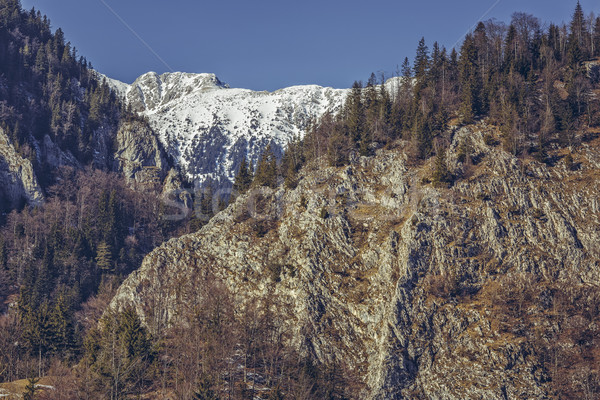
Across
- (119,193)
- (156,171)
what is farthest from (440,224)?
(156,171)

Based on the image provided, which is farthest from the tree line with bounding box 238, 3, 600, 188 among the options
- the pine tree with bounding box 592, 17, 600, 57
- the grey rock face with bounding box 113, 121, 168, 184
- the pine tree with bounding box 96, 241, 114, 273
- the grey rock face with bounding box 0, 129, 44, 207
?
the grey rock face with bounding box 113, 121, 168, 184

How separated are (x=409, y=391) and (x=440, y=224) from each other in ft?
91.3

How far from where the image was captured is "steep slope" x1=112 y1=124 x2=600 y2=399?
7525cm

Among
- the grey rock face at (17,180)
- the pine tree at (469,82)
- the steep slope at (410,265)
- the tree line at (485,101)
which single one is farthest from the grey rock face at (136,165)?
the pine tree at (469,82)

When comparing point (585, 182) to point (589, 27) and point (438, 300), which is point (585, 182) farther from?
point (589, 27)

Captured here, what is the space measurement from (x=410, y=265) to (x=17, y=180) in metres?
124

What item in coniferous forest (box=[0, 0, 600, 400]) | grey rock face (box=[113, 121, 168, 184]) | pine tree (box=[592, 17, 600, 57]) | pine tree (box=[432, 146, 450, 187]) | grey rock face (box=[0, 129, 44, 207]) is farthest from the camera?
grey rock face (box=[113, 121, 168, 184])

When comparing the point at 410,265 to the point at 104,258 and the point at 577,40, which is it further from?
the point at 104,258

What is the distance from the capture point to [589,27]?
436 ft

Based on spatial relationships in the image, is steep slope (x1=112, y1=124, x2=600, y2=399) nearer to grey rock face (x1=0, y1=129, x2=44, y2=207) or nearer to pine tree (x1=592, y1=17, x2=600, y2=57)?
pine tree (x1=592, y1=17, x2=600, y2=57)

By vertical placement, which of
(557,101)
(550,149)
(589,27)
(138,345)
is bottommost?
(138,345)

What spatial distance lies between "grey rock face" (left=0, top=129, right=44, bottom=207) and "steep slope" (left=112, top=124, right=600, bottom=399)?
2961 inches

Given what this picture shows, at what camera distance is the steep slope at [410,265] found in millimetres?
75250

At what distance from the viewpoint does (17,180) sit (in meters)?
156
